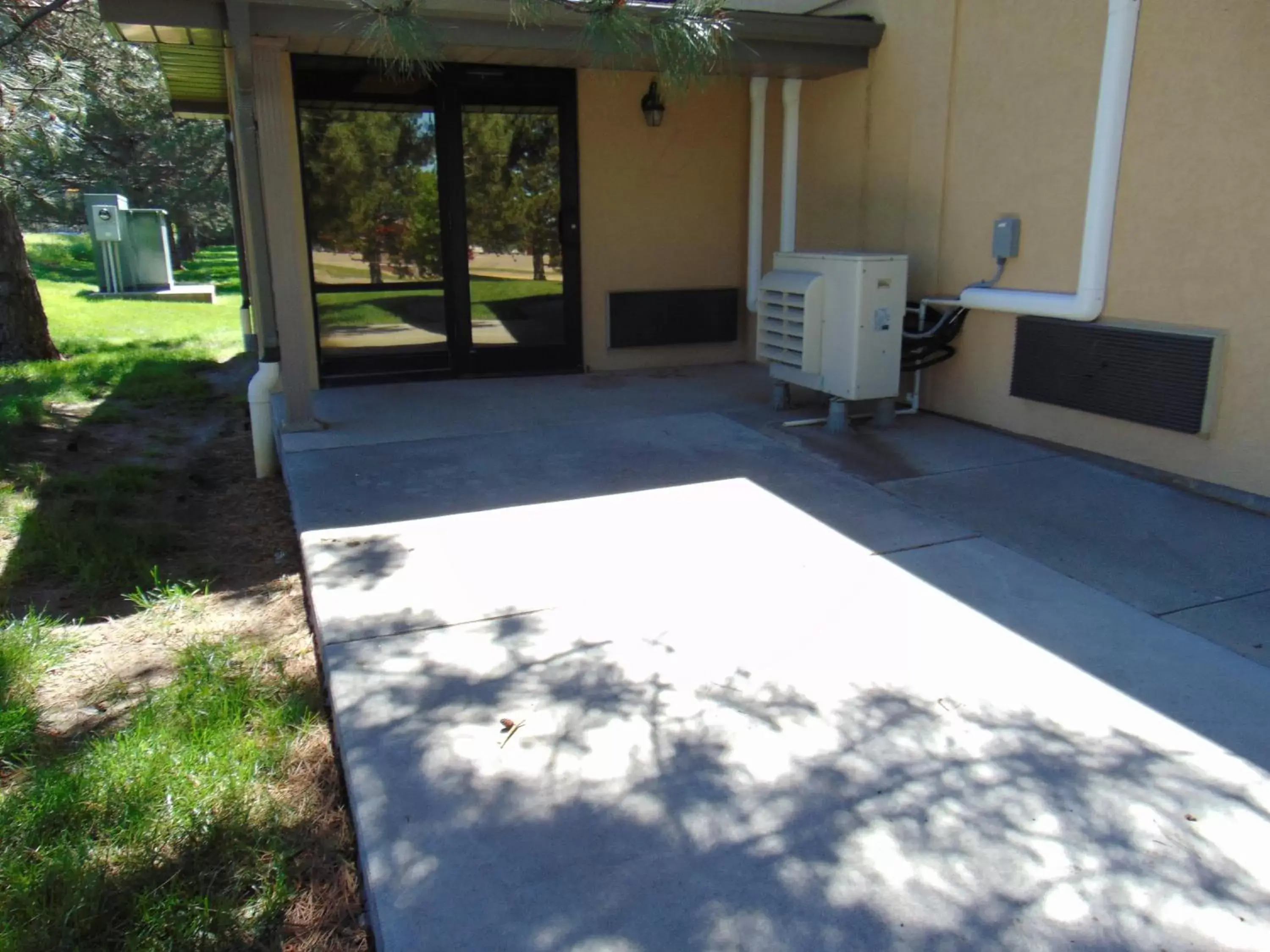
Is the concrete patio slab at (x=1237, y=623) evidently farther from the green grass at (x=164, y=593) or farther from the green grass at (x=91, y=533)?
the green grass at (x=91, y=533)

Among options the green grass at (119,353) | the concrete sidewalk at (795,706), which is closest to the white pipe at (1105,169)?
the concrete sidewalk at (795,706)

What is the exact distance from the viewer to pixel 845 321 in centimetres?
585

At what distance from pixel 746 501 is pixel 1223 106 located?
275cm

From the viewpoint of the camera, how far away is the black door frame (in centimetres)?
697

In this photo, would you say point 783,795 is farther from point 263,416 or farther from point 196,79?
point 196,79

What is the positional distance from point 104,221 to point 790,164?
1404 cm

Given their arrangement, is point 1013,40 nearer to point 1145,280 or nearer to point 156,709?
point 1145,280

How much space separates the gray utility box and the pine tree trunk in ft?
22.6

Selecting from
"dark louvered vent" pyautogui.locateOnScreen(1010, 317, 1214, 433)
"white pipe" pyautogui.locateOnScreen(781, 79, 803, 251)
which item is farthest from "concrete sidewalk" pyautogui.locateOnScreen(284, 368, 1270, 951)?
"white pipe" pyautogui.locateOnScreen(781, 79, 803, 251)

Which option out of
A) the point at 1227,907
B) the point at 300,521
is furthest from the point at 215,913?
the point at 300,521

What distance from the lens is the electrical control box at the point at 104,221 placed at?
54.5 feet

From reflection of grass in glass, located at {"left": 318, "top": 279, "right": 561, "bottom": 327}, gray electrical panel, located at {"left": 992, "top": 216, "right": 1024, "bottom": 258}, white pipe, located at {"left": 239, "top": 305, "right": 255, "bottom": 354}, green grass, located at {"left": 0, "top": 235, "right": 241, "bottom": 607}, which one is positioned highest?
gray electrical panel, located at {"left": 992, "top": 216, "right": 1024, "bottom": 258}

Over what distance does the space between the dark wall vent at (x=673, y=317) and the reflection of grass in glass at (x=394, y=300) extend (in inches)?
22.6

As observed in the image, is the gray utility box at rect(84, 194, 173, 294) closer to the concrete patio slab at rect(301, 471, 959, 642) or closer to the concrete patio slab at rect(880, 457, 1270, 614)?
the concrete patio slab at rect(301, 471, 959, 642)
